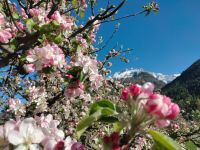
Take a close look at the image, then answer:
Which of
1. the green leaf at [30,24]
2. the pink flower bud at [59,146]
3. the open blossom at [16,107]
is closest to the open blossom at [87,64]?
the green leaf at [30,24]

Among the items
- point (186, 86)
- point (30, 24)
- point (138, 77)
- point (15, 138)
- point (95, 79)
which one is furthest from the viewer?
point (138, 77)

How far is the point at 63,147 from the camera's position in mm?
1366

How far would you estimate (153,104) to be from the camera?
4.21 feet

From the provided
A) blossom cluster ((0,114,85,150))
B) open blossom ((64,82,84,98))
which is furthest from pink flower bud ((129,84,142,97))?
open blossom ((64,82,84,98))

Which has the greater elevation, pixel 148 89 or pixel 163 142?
pixel 148 89

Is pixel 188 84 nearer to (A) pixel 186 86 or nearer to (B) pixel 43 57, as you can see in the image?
(A) pixel 186 86

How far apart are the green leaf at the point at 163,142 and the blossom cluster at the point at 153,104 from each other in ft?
0.17

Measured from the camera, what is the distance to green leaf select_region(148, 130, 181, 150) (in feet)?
3.97

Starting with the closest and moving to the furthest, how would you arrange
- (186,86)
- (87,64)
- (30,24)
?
(87,64), (30,24), (186,86)

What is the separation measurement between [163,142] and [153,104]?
0.12 m

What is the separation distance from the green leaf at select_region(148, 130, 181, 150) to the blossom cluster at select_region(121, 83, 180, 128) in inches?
2.0

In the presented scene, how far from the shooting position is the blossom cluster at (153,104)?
1.28m

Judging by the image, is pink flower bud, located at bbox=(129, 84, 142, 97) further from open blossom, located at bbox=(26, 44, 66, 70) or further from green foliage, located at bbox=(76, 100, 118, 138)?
open blossom, located at bbox=(26, 44, 66, 70)

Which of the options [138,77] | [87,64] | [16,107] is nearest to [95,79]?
[87,64]
